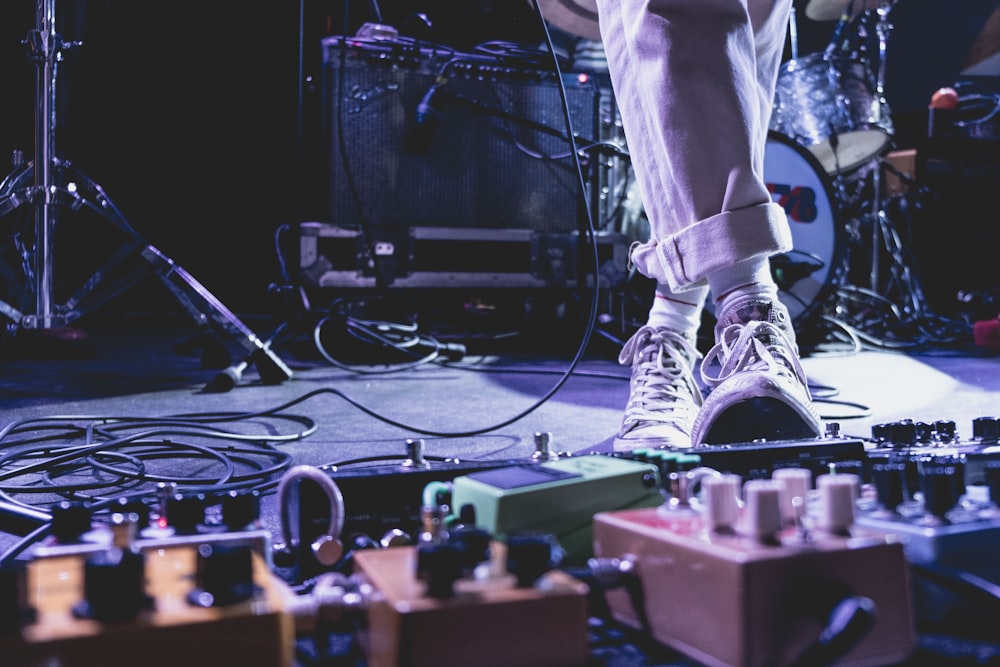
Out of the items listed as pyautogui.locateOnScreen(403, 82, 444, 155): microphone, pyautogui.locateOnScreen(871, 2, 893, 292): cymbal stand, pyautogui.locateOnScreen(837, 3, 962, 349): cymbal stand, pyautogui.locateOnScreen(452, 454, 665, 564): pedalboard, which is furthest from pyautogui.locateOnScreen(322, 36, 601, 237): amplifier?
pyautogui.locateOnScreen(452, 454, 665, 564): pedalboard

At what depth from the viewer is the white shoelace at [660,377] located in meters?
1.06

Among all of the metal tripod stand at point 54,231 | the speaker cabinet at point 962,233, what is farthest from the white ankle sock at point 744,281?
the speaker cabinet at point 962,233

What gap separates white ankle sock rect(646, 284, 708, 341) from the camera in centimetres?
118

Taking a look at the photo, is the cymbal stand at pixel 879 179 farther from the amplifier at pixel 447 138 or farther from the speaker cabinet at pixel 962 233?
the amplifier at pixel 447 138

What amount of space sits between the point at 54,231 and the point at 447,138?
153cm

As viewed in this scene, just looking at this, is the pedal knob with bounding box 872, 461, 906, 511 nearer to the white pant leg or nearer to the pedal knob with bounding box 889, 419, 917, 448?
the pedal knob with bounding box 889, 419, 917, 448

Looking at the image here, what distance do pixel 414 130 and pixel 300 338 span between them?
0.82 metres

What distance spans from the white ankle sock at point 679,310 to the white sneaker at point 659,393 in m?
0.02

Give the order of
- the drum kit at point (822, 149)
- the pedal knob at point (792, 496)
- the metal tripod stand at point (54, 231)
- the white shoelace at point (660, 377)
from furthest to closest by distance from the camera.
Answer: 1. the drum kit at point (822, 149)
2. the metal tripod stand at point (54, 231)
3. the white shoelace at point (660, 377)
4. the pedal knob at point (792, 496)

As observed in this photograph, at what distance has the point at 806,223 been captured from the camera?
10.2 feet

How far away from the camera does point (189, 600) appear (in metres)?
0.33

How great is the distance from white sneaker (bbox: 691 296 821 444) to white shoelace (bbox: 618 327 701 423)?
109 millimetres

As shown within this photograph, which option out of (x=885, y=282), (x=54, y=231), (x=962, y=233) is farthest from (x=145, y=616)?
(x=962, y=233)

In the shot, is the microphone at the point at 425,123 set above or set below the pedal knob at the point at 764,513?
above
